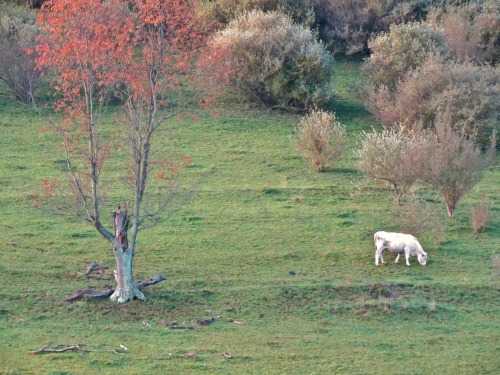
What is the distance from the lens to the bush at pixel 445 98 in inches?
1158

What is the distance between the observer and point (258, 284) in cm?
1820

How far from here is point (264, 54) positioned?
32406 millimetres

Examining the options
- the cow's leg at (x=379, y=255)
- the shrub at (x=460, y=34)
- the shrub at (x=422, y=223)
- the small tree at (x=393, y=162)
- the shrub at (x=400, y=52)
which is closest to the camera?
the cow's leg at (x=379, y=255)

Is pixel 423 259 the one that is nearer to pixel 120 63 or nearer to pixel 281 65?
pixel 120 63

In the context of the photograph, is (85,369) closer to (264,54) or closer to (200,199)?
(200,199)

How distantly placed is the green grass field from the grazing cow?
379mm

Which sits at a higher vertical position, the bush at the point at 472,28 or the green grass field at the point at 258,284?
the bush at the point at 472,28

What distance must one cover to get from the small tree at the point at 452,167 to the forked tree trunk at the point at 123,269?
30.6 ft

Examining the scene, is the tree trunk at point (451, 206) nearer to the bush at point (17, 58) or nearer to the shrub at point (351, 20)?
the bush at point (17, 58)

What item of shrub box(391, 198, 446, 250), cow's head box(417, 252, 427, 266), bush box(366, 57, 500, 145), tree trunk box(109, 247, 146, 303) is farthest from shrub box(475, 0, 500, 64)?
tree trunk box(109, 247, 146, 303)

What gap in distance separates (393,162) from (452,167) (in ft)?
5.38

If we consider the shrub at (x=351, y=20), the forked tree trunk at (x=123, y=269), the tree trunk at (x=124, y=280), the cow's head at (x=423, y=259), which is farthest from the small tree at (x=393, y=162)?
the shrub at (x=351, y=20)

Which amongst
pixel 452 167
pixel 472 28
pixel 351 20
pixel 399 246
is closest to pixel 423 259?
pixel 399 246

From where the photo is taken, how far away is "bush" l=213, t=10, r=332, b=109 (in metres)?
32.0
